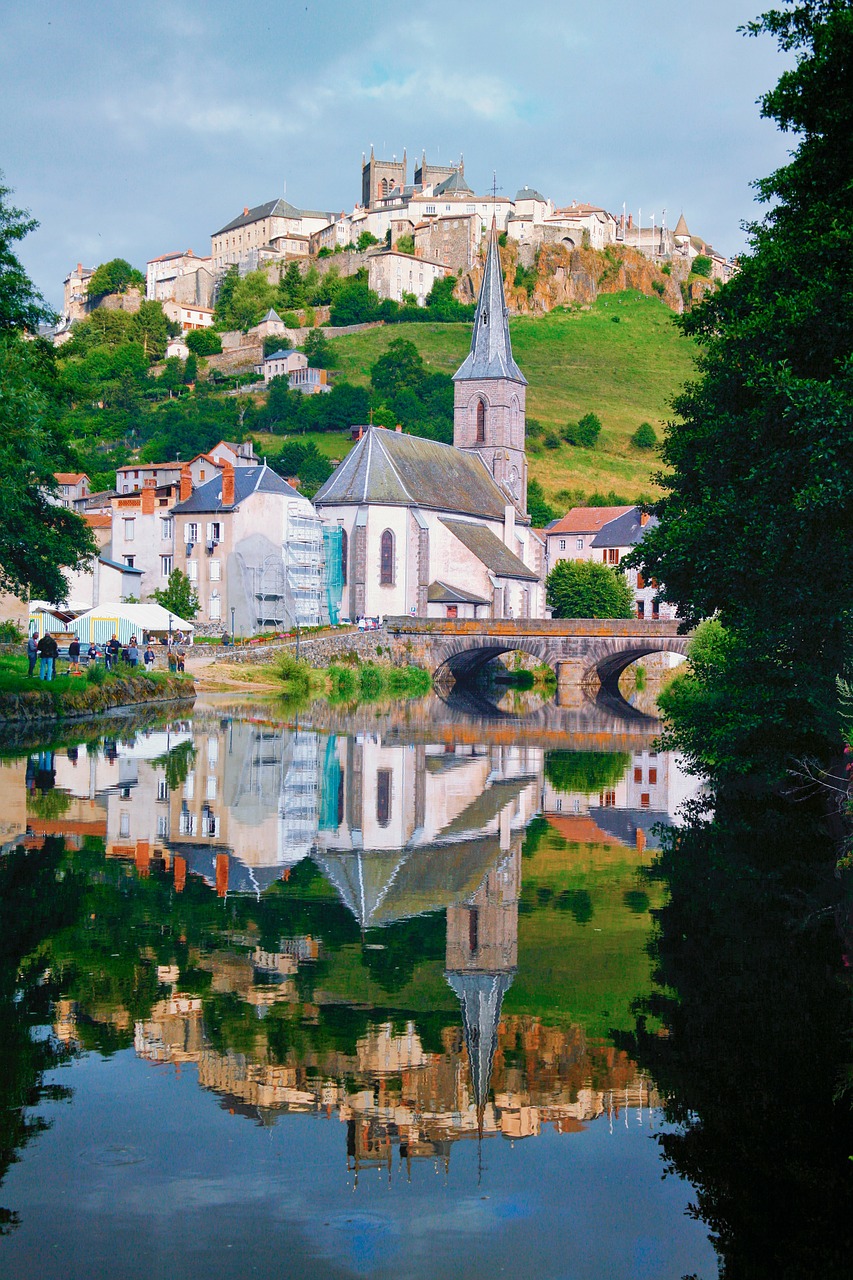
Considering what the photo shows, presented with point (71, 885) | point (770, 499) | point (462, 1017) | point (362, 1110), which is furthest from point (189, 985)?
point (770, 499)

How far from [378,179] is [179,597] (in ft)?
396

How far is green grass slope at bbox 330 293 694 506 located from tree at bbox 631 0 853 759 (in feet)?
307

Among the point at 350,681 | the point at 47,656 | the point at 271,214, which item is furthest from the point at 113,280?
the point at 47,656

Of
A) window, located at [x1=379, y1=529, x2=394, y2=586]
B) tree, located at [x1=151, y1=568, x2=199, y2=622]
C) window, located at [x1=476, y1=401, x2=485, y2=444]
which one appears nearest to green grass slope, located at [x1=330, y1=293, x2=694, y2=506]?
window, located at [x1=476, y1=401, x2=485, y2=444]

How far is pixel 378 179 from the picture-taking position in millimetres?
170750

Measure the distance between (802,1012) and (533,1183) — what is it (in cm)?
320

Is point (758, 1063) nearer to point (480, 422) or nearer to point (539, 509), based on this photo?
point (480, 422)

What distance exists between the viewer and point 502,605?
76250 millimetres

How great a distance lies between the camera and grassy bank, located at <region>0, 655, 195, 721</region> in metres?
31.0

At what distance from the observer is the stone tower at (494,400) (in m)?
86.1

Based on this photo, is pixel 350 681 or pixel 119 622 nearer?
pixel 119 622

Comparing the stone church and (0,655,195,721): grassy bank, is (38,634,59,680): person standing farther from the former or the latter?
the stone church

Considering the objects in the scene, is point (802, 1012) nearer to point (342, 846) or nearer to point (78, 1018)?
Answer: point (78, 1018)

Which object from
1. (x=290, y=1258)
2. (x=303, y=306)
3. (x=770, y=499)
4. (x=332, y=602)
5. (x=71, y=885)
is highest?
(x=303, y=306)
